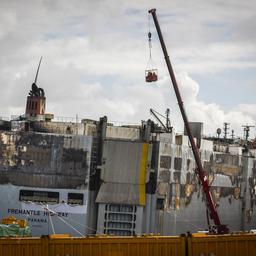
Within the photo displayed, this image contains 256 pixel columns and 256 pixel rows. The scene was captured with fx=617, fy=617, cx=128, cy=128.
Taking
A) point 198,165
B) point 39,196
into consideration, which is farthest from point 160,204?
point 39,196

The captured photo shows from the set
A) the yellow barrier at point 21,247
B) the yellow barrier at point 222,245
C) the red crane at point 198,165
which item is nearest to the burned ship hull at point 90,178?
the red crane at point 198,165

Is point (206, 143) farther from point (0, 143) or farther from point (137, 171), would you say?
point (0, 143)

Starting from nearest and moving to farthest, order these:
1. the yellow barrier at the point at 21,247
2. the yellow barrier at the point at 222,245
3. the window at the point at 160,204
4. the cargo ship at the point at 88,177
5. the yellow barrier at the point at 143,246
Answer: the yellow barrier at the point at 222,245 < the yellow barrier at the point at 143,246 < the yellow barrier at the point at 21,247 < the cargo ship at the point at 88,177 < the window at the point at 160,204

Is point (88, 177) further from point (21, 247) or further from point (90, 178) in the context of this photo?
point (21, 247)

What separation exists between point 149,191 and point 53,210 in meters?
10.9

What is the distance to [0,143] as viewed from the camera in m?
68.2

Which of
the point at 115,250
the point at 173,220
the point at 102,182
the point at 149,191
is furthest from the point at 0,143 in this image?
the point at 115,250

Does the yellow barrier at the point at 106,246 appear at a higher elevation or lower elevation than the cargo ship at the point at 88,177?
lower

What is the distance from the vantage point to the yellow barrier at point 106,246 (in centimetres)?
3844

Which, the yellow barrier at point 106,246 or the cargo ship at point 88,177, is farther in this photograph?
the cargo ship at point 88,177

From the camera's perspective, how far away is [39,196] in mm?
67188

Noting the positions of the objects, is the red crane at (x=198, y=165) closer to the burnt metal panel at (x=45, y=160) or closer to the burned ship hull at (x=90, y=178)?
the burned ship hull at (x=90, y=178)

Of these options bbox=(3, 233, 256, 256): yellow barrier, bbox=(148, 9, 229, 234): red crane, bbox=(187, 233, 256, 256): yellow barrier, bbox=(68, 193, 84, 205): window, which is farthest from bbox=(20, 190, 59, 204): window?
bbox=(187, 233, 256, 256): yellow barrier

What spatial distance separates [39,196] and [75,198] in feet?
12.9
